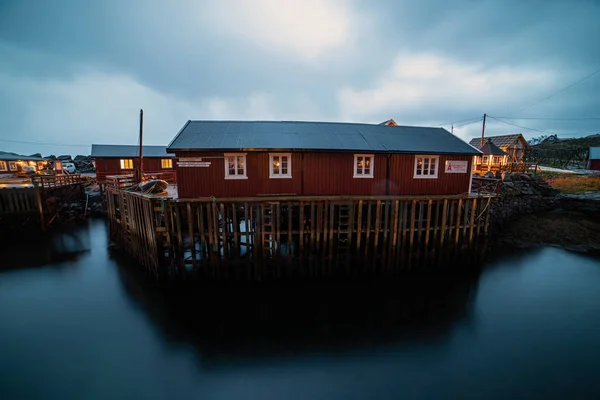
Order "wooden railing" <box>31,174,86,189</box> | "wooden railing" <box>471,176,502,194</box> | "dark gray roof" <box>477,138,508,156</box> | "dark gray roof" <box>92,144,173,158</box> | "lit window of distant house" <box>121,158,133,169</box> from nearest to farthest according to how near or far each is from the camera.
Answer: "wooden railing" <box>471,176,502,194</box> < "wooden railing" <box>31,174,86,189</box> < "dark gray roof" <box>92,144,173,158</box> < "lit window of distant house" <box>121,158,133,169</box> < "dark gray roof" <box>477,138,508,156</box>

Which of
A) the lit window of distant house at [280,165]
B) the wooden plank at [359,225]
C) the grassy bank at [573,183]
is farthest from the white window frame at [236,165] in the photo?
the grassy bank at [573,183]

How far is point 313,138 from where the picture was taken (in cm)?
1484

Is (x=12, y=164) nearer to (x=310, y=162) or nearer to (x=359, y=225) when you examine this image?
(x=310, y=162)

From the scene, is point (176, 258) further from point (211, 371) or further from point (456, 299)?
point (456, 299)

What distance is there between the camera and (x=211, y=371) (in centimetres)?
864

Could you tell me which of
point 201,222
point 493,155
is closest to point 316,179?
point 201,222

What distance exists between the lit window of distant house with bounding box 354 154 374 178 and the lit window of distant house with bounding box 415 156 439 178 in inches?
111

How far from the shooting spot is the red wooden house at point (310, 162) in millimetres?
13180

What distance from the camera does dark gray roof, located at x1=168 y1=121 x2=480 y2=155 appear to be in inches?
530

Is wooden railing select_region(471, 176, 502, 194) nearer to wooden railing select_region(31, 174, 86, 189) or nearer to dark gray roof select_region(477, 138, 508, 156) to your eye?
dark gray roof select_region(477, 138, 508, 156)

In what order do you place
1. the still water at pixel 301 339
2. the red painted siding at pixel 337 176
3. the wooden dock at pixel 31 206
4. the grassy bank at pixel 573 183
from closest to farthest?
the still water at pixel 301 339 → the red painted siding at pixel 337 176 → the wooden dock at pixel 31 206 → the grassy bank at pixel 573 183

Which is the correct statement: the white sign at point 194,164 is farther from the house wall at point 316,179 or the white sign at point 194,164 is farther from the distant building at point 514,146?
the distant building at point 514,146

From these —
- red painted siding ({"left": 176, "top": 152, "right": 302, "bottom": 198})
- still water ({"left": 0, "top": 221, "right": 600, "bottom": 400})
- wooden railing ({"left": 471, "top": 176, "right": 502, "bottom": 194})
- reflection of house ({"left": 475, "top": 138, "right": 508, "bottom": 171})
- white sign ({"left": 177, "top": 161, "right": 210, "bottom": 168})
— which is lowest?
still water ({"left": 0, "top": 221, "right": 600, "bottom": 400})

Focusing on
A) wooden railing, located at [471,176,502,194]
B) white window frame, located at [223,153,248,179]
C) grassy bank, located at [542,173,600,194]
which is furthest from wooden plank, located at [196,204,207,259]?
grassy bank, located at [542,173,600,194]
